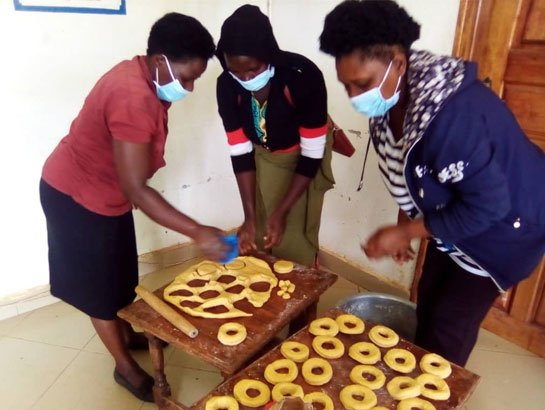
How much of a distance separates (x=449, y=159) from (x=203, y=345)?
80cm

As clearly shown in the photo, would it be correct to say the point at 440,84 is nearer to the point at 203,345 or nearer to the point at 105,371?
the point at 203,345

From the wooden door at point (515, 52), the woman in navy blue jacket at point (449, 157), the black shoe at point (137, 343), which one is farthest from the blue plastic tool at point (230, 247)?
the wooden door at point (515, 52)

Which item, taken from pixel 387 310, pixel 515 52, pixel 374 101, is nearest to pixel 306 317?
pixel 387 310

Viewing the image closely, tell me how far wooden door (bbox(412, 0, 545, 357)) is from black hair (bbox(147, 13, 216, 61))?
1.12m

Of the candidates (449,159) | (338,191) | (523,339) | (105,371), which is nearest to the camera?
(449,159)

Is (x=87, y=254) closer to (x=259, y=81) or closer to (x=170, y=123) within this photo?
(x=259, y=81)

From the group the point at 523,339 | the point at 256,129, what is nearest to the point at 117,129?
the point at 256,129

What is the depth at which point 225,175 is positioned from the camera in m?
2.82

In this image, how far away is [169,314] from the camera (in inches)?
51.5

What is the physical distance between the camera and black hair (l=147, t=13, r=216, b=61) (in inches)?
48.6

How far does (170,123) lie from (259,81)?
1.16 m

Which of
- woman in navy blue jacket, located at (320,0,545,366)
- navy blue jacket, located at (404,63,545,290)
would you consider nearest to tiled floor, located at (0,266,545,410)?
woman in navy blue jacket, located at (320,0,545,366)

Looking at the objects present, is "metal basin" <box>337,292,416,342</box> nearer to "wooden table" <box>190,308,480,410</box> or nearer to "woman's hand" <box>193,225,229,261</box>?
"wooden table" <box>190,308,480,410</box>

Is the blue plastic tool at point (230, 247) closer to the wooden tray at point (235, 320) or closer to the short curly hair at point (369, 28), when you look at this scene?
the wooden tray at point (235, 320)
